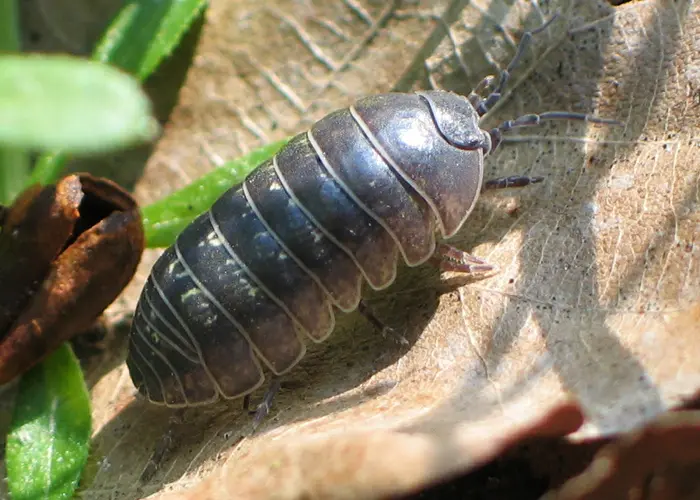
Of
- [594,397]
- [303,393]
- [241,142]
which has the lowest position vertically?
[303,393]

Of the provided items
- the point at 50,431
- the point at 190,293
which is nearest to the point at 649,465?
the point at 190,293

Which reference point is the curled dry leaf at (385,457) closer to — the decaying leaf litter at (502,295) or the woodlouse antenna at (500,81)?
the decaying leaf litter at (502,295)

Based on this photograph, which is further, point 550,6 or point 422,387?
point 550,6

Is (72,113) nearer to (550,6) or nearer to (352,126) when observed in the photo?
(352,126)

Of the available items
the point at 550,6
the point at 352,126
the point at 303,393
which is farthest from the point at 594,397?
the point at 550,6

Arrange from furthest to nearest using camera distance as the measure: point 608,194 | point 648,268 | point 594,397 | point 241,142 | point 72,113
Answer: point 241,142 → point 608,194 → point 648,268 → point 594,397 → point 72,113

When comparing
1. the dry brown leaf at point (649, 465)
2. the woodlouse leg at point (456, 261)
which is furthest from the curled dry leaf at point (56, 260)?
the dry brown leaf at point (649, 465)

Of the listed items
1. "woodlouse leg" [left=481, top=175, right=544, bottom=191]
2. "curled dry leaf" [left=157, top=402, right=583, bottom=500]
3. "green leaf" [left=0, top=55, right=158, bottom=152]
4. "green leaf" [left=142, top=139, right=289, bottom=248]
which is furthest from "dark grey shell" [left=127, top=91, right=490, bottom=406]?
"green leaf" [left=0, top=55, right=158, bottom=152]

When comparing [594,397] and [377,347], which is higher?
[594,397]
